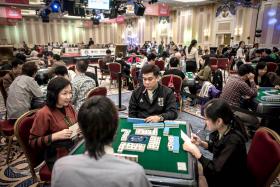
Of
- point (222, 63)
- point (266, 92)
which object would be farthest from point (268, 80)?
point (222, 63)

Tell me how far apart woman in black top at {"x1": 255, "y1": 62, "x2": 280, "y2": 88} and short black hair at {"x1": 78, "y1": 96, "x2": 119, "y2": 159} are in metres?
4.04

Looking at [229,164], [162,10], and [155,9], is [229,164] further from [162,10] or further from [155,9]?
[162,10]

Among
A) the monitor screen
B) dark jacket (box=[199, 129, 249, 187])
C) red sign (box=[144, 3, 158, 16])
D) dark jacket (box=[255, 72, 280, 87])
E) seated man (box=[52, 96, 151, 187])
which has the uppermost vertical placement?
red sign (box=[144, 3, 158, 16])

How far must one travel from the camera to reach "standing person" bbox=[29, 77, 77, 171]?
1713 mm

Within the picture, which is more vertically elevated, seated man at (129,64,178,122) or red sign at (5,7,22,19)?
red sign at (5,7,22,19)

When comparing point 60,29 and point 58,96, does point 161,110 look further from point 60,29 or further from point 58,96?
point 60,29

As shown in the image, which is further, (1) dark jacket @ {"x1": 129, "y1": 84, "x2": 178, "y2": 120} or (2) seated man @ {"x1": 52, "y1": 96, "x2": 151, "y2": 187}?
(1) dark jacket @ {"x1": 129, "y1": 84, "x2": 178, "y2": 120}

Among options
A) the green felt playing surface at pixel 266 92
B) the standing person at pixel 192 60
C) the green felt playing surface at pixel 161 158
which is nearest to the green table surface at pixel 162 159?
the green felt playing surface at pixel 161 158

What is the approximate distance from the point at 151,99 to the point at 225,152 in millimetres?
1257

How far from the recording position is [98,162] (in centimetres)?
84

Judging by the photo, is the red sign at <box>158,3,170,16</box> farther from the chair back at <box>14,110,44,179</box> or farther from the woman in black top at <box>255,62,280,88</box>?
the chair back at <box>14,110,44,179</box>

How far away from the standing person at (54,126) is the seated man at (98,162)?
89 cm

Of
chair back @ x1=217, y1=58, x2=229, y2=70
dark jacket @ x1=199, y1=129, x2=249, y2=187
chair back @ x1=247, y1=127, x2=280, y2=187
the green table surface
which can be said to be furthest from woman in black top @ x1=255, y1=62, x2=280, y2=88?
chair back @ x1=217, y1=58, x2=229, y2=70

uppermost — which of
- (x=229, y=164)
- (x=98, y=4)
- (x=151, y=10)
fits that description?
(x=151, y=10)
